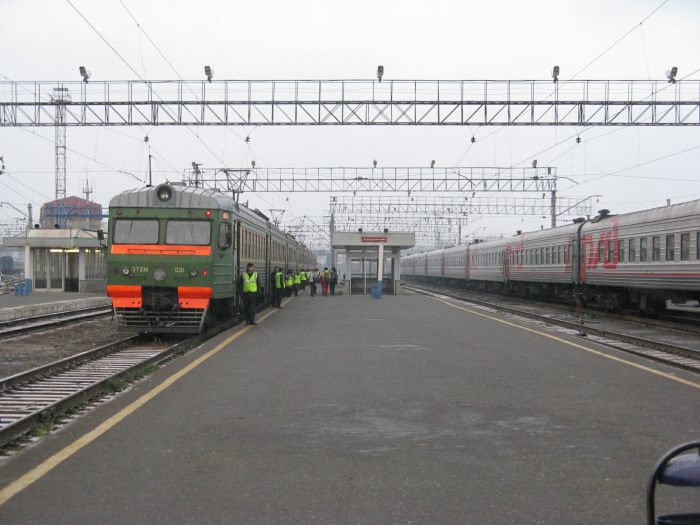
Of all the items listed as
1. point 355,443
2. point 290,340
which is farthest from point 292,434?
point 290,340

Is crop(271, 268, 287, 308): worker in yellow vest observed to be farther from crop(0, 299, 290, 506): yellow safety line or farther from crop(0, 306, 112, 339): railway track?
crop(0, 299, 290, 506): yellow safety line

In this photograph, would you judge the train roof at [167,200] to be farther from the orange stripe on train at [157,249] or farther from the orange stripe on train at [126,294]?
the orange stripe on train at [126,294]

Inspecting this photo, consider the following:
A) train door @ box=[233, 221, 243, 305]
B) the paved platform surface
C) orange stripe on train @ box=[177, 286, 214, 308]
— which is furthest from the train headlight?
the paved platform surface

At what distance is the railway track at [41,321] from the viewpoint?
16922mm

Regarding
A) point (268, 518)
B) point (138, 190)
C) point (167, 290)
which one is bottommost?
point (268, 518)

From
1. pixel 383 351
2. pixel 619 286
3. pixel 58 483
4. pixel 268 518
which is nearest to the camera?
pixel 268 518

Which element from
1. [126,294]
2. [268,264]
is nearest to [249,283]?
[126,294]

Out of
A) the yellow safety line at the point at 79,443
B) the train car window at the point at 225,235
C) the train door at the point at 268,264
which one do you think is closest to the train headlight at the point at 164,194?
the train car window at the point at 225,235

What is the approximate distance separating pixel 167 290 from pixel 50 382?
15.9ft

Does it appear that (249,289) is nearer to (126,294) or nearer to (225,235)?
(225,235)

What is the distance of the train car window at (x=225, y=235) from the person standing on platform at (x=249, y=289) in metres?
1.90

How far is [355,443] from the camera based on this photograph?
6.18 m

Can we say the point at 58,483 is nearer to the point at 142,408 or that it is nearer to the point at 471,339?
the point at 142,408

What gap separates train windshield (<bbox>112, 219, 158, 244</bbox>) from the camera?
14.6 meters
